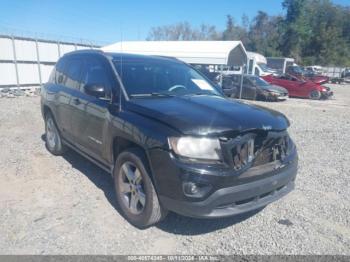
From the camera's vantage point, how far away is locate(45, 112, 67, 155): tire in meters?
5.66

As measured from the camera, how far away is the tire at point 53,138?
5.66m

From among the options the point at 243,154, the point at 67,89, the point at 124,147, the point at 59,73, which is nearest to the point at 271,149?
the point at 243,154

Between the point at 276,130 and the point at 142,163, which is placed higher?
the point at 276,130

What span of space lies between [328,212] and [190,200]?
2.21 m

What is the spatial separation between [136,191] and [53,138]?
310 centimetres

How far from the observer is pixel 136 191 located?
136 inches

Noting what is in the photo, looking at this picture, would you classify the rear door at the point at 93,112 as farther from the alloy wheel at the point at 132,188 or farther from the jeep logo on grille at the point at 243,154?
the jeep logo on grille at the point at 243,154

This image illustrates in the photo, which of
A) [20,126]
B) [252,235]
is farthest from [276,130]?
[20,126]

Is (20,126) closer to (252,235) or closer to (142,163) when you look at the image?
(142,163)

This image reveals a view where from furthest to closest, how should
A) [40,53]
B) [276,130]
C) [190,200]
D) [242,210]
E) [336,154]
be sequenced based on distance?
[40,53] < [336,154] < [276,130] < [242,210] < [190,200]

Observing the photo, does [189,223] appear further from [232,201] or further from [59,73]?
[59,73]

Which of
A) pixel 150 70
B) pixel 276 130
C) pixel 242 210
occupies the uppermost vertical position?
pixel 150 70

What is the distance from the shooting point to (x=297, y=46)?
62250 mm

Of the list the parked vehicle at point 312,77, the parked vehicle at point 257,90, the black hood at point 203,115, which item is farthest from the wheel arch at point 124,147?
the parked vehicle at point 312,77
